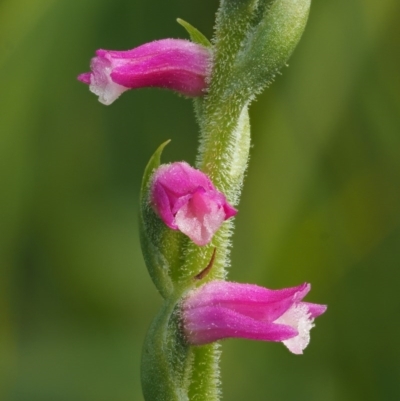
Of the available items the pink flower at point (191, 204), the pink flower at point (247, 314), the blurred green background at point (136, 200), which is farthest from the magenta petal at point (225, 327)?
the blurred green background at point (136, 200)

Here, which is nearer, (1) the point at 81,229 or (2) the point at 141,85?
(2) the point at 141,85

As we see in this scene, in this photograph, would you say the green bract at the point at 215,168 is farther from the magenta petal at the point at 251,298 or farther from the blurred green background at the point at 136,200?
the blurred green background at the point at 136,200

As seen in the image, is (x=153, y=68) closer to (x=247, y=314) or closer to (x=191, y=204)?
(x=191, y=204)

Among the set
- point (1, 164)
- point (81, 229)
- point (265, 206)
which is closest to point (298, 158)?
point (265, 206)

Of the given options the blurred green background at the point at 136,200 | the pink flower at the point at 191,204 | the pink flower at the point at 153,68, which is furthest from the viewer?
the blurred green background at the point at 136,200

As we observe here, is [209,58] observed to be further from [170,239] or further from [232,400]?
[232,400]
